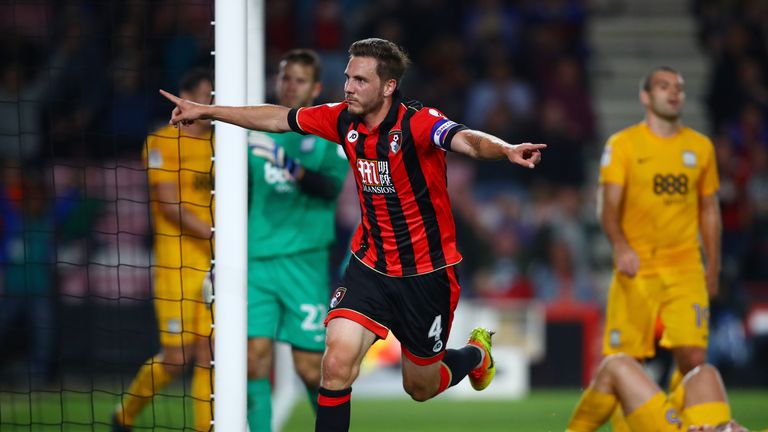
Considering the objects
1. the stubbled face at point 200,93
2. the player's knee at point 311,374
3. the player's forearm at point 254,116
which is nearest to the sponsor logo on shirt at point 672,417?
the player's knee at point 311,374

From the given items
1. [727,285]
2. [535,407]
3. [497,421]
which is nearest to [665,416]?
[497,421]

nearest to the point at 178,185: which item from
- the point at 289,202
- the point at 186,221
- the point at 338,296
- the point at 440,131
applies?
the point at 186,221

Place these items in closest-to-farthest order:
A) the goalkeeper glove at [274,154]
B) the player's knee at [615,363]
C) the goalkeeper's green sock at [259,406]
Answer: the player's knee at [615,363]
the goalkeeper's green sock at [259,406]
the goalkeeper glove at [274,154]

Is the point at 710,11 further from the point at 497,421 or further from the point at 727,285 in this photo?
the point at 497,421

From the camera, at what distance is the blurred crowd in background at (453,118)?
10852mm

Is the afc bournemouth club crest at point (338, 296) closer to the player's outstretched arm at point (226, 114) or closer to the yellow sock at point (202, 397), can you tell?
the player's outstretched arm at point (226, 114)

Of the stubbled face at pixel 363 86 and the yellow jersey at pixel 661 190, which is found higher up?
the stubbled face at pixel 363 86

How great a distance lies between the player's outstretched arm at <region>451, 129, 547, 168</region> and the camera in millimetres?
4473

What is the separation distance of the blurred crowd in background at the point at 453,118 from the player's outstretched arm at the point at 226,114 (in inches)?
194

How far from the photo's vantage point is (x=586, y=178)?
12602mm

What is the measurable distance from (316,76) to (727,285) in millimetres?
5477

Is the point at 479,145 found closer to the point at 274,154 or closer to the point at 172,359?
the point at 274,154

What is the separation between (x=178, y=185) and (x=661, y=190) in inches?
116

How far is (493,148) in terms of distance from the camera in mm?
4664
